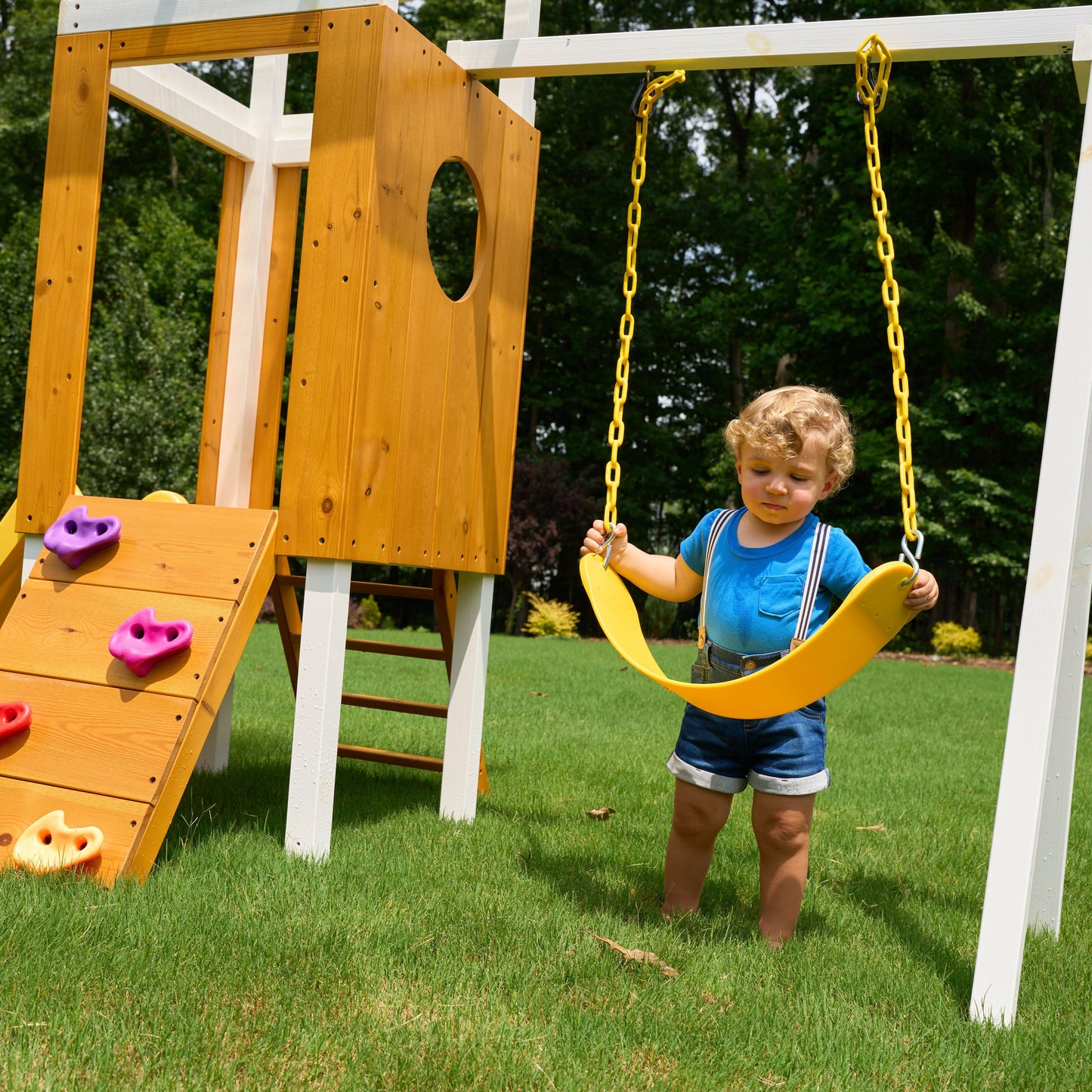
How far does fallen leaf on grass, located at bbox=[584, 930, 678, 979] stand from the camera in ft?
9.26

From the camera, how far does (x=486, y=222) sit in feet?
14.7

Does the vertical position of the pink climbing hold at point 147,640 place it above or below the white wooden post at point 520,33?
below

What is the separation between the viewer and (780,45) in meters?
3.70

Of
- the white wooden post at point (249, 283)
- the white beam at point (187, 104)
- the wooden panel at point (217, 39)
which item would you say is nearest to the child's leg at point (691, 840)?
the wooden panel at point (217, 39)

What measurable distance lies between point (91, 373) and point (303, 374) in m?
17.4

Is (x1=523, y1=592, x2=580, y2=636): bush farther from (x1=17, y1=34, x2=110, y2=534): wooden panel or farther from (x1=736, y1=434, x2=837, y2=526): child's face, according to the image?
(x1=736, y1=434, x2=837, y2=526): child's face

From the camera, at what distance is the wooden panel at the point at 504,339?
4578 mm

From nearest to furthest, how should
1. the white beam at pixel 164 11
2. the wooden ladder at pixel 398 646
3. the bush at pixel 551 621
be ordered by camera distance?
1. the white beam at pixel 164 11
2. the wooden ladder at pixel 398 646
3. the bush at pixel 551 621

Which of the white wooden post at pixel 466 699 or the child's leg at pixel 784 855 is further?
the white wooden post at pixel 466 699

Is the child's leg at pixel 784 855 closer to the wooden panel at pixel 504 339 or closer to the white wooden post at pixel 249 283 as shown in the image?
the wooden panel at pixel 504 339

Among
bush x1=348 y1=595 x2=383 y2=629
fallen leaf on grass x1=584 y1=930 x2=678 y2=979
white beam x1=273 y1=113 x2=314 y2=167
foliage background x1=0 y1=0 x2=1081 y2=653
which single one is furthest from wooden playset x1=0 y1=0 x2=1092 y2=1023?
foliage background x1=0 y1=0 x2=1081 y2=653

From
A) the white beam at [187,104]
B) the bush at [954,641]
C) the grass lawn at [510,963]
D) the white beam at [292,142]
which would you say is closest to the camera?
the grass lawn at [510,963]

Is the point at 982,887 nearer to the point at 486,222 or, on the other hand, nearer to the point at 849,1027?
the point at 849,1027

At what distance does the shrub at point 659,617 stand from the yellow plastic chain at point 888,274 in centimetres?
1580
